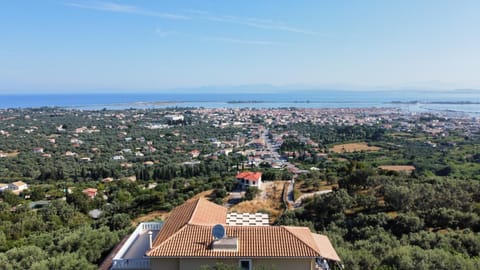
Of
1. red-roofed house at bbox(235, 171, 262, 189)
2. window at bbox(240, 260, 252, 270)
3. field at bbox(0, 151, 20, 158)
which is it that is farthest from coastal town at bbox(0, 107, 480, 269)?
field at bbox(0, 151, 20, 158)

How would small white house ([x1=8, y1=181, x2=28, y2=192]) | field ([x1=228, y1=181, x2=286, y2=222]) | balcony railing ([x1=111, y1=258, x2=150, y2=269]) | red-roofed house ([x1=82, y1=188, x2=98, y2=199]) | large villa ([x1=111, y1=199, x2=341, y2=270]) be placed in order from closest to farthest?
large villa ([x1=111, y1=199, x2=341, y2=270]), balcony railing ([x1=111, y1=258, x2=150, y2=269]), field ([x1=228, y1=181, x2=286, y2=222]), red-roofed house ([x1=82, y1=188, x2=98, y2=199]), small white house ([x1=8, y1=181, x2=28, y2=192])

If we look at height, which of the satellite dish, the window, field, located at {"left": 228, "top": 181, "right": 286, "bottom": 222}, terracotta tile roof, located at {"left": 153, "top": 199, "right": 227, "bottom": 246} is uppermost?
the satellite dish

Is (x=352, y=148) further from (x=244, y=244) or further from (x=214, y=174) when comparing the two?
(x=244, y=244)

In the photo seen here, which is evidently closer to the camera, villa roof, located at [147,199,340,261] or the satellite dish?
villa roof, located at [147,199,340,261]

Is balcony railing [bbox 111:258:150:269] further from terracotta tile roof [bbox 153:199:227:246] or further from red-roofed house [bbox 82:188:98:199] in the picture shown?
red-roofed house [bbox 82:188:98:199]

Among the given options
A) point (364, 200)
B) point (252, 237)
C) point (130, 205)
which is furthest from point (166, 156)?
point (252, 237)

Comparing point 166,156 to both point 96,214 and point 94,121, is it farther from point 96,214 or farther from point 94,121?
point 94,121

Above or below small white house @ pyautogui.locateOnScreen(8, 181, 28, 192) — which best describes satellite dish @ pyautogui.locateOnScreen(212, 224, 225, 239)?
above
